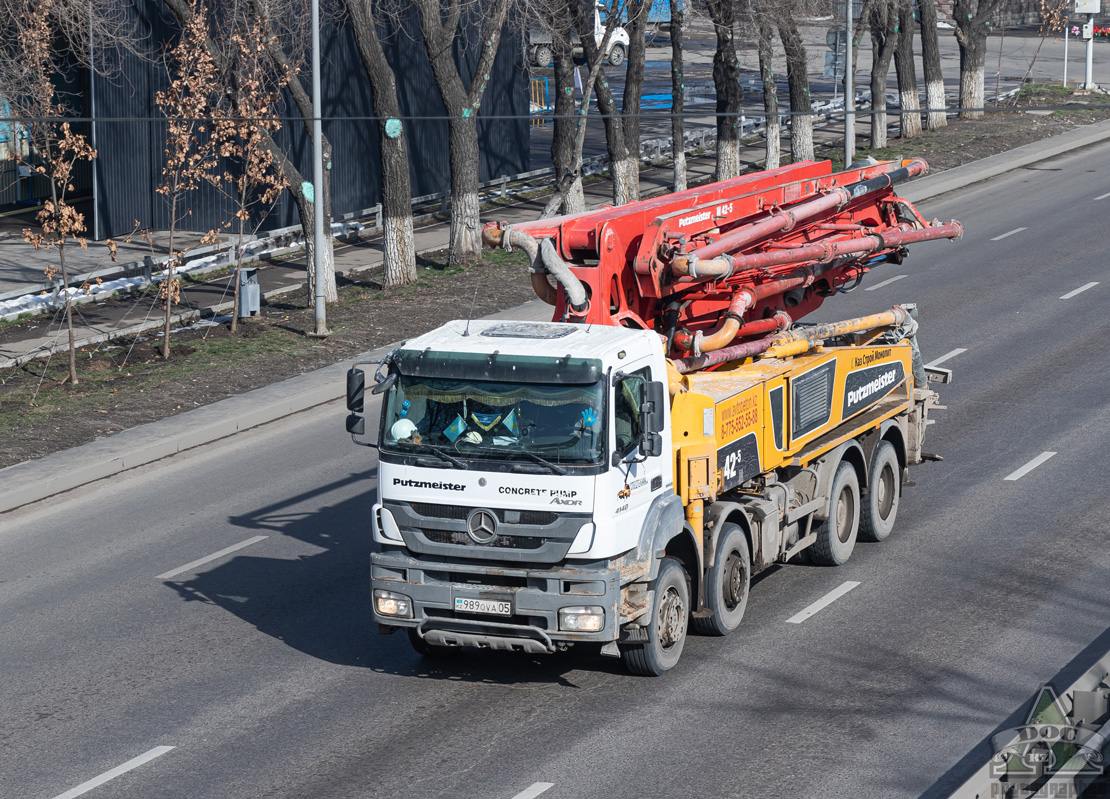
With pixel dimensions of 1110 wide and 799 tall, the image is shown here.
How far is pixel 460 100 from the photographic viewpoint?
3000cm

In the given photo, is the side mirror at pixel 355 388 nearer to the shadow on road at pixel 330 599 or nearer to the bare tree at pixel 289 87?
the shadow on road at pixel 330 599

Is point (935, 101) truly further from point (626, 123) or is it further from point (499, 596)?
point (499, 596)

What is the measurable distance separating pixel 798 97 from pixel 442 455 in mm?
31128

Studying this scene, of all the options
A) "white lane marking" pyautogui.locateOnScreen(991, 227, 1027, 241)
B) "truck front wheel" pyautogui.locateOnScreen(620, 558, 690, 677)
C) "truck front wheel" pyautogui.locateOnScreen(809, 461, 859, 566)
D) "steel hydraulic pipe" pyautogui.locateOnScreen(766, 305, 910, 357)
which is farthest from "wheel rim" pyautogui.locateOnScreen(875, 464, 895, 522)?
"white lane marking" pyautogui.locateOnScreen(991, 227, 1027, 241)

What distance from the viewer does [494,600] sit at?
429 inches

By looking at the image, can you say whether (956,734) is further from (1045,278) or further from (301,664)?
(1045,278)

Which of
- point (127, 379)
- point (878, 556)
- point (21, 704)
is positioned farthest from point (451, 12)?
point (21, 704)

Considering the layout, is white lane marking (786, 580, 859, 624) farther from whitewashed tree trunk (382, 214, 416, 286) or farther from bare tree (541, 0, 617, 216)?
bare tree (541, 0, 617, 216)

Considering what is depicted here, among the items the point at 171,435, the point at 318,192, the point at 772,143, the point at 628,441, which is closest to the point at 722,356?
the point at 628,441

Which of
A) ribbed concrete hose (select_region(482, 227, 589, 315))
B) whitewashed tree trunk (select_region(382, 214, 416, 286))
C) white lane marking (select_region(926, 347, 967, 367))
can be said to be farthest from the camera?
whitewashed tree trunk (select_region(382, 214, 416, 286))

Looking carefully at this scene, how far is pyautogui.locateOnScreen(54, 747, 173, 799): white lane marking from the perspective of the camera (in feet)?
32.2

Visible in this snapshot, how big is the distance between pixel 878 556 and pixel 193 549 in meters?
7.26

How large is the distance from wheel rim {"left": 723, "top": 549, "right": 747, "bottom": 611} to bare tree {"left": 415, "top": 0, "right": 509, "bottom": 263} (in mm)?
18374

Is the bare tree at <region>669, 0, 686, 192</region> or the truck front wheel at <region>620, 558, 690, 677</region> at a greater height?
the bare tree at <region>669, 0, 686, 192</region>
